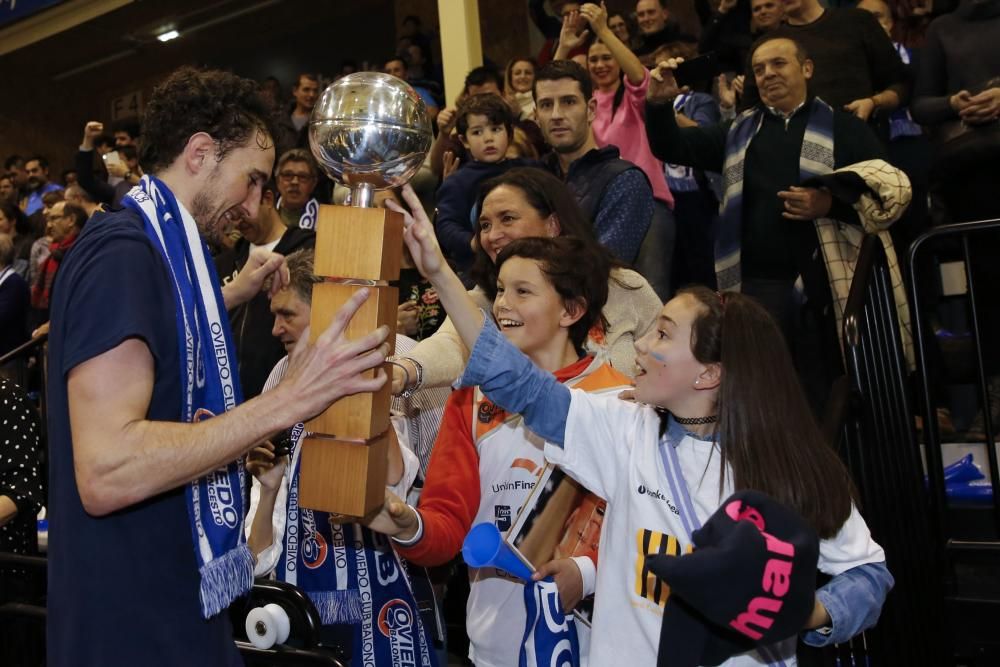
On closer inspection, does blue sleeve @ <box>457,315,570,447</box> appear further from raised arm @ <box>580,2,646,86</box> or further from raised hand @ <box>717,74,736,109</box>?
raised hand @ <box>717,74,736,109</box>

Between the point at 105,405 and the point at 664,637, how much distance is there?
104 centimetres

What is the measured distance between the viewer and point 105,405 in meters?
1.78

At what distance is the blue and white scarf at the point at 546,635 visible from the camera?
7.68 feet

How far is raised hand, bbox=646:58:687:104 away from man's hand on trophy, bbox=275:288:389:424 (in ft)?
9.52

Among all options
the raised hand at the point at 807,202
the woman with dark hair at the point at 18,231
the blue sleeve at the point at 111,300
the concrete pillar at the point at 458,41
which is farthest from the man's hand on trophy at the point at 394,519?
the woman with dark hair at the point at 18,231

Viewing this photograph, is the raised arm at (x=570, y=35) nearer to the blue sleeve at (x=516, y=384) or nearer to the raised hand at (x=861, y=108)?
the raised hand at (x=861, y=108)

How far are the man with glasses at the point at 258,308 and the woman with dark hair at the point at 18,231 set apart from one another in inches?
183

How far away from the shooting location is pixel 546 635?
92.7 inches

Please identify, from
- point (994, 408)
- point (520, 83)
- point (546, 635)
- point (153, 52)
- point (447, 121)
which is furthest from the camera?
point (153, 52)

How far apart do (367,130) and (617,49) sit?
3.11m

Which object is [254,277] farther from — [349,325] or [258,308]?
[258,308]

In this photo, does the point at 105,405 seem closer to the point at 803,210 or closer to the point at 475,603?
the point at 475,603

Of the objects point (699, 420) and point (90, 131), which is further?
point (90, 131)

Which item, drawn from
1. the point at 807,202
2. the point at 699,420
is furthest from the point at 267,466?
the point at 807,202
